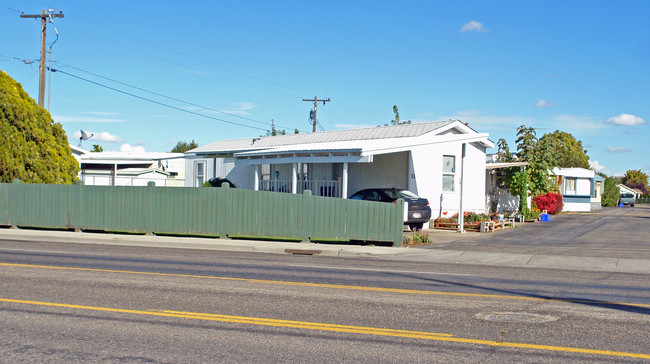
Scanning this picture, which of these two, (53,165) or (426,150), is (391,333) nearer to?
(426,150)

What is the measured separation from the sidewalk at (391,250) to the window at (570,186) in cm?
2644

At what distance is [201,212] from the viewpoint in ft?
65.5

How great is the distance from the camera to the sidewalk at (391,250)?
48.5 feet

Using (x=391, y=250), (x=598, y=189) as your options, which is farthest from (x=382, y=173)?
(x=598, y=189)

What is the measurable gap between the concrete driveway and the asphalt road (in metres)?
4.09

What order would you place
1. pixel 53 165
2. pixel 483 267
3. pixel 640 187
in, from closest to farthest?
1. pixel 483 267
2. pixel 53 165
3. pixel 640 187

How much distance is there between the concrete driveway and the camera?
17172 mm

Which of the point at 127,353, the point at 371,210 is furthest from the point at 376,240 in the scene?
the point at 127,353

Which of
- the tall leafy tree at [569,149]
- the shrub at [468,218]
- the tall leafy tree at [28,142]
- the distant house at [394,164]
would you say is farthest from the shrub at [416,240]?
the tall leafy tree at [569,149]

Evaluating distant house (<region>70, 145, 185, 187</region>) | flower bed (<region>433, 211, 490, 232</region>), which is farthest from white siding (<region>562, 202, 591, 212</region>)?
distant house (<region>70, 145, 185, 187</region>)

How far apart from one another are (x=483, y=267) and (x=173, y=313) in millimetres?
8550

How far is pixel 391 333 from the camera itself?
6941mm

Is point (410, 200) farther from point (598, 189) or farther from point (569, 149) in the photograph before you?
point (569, 149)

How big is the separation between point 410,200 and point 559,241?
17.7 feet
